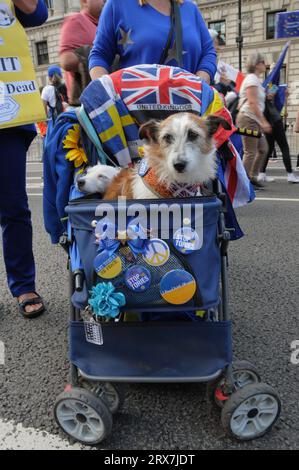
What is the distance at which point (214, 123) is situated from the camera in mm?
2115

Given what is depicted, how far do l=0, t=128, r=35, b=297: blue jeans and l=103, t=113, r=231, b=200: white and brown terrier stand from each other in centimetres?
107

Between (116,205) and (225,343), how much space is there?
0.72 meters

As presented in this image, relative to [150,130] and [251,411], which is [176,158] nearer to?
[150,130]

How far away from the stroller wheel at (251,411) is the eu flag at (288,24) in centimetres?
1231

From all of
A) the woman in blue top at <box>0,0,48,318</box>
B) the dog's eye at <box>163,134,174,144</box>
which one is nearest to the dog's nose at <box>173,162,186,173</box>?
the dog's eye at <box>163,134,174,144</box>

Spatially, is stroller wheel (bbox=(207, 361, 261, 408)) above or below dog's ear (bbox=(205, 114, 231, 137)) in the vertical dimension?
below

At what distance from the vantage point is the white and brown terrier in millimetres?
2008

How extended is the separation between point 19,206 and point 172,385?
160 cm

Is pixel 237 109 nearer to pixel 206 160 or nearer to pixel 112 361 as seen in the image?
pixel 206 160

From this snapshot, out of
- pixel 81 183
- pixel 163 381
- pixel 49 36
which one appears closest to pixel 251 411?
pixel 163 381

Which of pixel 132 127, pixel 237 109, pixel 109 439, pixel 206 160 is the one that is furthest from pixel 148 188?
pixel 237 109

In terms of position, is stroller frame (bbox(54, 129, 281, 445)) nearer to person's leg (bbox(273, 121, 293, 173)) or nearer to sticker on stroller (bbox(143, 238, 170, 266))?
sticker on stroller (bbox(143, 238, 170, 266))

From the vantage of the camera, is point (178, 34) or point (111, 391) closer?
point (111, 391)

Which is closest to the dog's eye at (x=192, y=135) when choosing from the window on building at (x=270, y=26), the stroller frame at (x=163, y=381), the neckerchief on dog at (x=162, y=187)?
the neckerchief on dog at (x=162, y=187)
